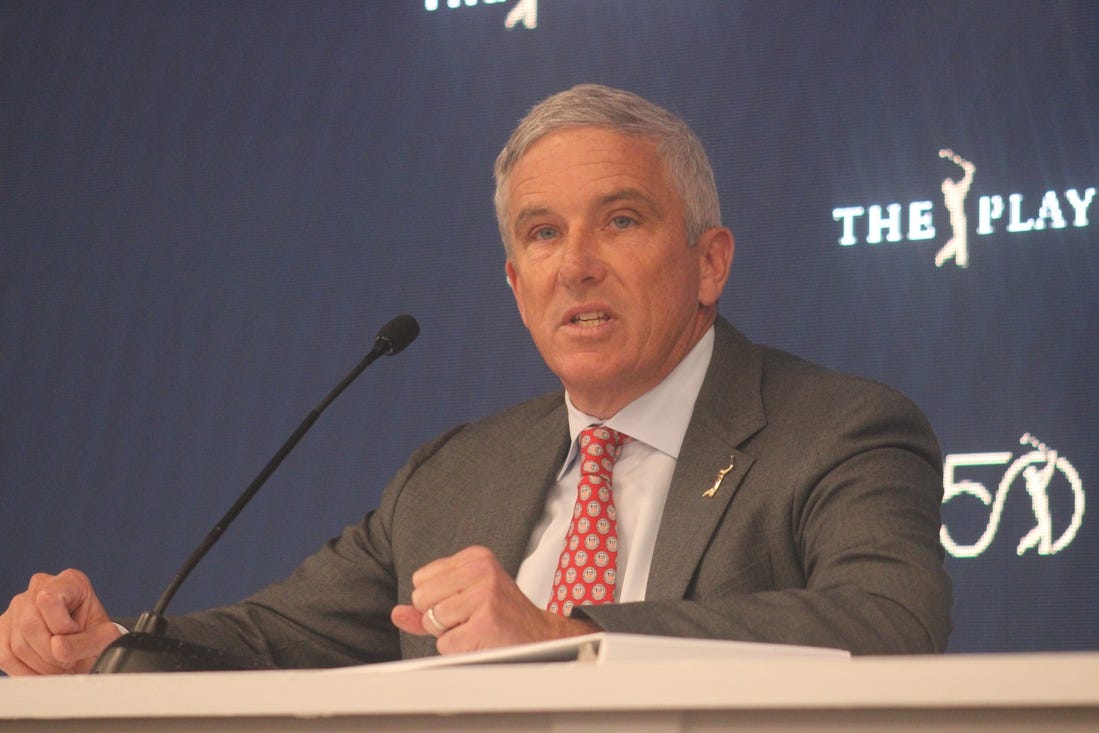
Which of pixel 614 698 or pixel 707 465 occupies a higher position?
A: pixel 707 465

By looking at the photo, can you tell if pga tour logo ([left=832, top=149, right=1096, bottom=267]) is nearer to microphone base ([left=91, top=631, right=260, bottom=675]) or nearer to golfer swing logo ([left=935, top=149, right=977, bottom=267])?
golfer swing logo ([left=935, top=149, right=977, bottom=267])

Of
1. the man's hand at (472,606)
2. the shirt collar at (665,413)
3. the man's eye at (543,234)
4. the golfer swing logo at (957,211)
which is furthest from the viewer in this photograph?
the golfer swing logo at (957,211)

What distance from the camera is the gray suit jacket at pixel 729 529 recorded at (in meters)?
1.56

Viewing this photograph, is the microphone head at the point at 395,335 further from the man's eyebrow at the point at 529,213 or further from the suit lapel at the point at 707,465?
the suit lapel at the point at 707,465

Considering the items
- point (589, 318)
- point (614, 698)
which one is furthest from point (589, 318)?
point (614, 698)

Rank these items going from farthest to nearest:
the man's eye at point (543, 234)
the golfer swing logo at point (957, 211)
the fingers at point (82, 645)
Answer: the golfer swing logo at point (957, 211)
the man's eye at point (543, 234)
the fingers at point (82, 645)

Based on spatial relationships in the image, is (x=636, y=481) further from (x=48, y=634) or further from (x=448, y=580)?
(x=48, y=634)

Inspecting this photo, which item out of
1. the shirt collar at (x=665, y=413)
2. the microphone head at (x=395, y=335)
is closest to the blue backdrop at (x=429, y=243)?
the shirt collar at (x=665, y=413)

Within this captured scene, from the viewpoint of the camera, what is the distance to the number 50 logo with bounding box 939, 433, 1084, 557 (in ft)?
7.98

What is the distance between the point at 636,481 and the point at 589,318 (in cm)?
26

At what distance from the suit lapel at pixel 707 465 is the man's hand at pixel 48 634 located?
72 centimetres

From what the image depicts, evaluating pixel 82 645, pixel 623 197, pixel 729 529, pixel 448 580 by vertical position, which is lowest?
pixel 82 645

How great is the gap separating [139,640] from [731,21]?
1861 millimetres

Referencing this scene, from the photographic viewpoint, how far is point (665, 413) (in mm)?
2184
